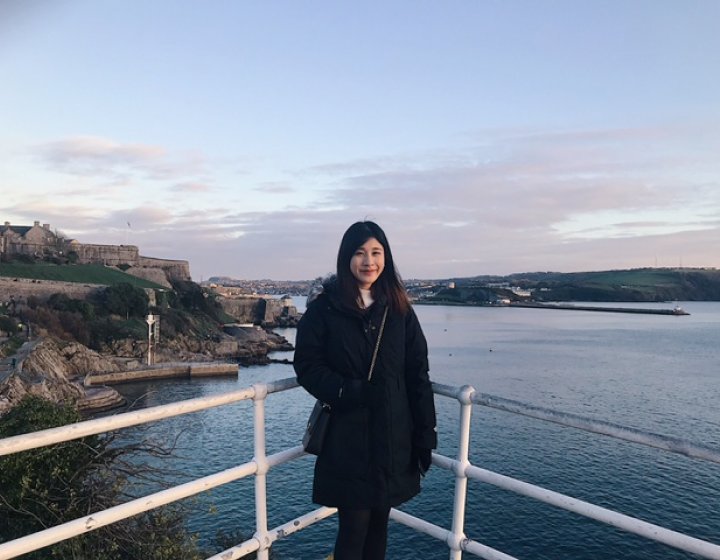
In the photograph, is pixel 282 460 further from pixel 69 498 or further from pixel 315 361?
pixel 69 498

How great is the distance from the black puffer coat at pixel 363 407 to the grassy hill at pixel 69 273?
57.5 metres

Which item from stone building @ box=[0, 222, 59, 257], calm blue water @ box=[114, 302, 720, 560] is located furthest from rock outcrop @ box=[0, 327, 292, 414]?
stone building @ box=[0, 222, 59, 257]

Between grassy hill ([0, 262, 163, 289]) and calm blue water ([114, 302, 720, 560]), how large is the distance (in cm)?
2385

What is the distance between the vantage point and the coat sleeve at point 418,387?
2.69 meters

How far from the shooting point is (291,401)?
100ft

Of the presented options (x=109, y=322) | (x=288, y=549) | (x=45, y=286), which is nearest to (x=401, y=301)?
(x=288, y=549)

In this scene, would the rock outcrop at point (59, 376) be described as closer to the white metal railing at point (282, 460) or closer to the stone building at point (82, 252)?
the white metal railing at point (282, 460)

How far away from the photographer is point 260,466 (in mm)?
2840

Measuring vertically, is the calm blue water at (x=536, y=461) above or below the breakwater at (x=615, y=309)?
below

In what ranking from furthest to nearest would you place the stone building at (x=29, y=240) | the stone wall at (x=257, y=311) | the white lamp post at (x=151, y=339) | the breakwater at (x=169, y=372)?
the stone wall at (x=257, y=311), the stone building at (x=29, y=240), the white lamp post at (x=151, y=339), the breakwater at (x=169, y=372)

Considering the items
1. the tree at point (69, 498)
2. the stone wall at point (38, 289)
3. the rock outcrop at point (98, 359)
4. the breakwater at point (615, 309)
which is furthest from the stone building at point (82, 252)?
the breakwater at point (615, 309)

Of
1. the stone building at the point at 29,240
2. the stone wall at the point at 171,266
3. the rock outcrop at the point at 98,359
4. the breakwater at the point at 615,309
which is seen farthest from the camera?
the breakwater at the point at 615,309

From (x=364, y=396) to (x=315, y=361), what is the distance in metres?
0.31

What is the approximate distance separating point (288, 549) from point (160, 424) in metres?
12.2
